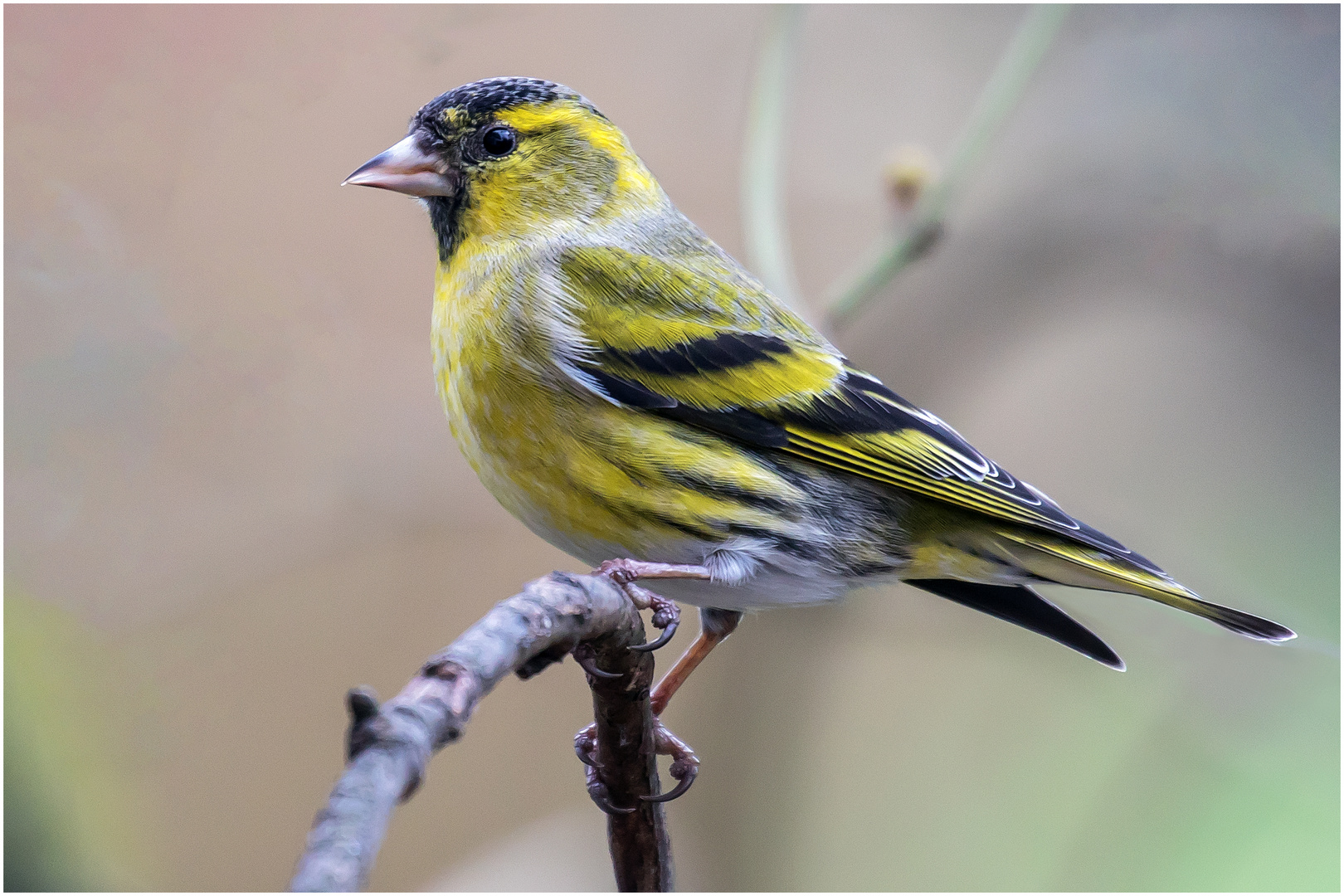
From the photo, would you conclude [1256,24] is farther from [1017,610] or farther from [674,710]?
[674,710]

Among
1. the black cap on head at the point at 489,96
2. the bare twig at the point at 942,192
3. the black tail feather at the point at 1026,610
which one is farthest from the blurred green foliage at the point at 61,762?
the bare twig at the point at 942,192

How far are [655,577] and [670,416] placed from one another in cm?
39

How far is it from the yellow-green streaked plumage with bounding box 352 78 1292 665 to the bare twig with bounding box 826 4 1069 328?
0.48 meters

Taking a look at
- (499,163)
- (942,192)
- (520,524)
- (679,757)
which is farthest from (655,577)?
(520,524)

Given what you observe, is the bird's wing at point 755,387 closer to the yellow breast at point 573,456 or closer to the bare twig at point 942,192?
the yellow breast at point 573,456

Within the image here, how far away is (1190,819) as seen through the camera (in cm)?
413

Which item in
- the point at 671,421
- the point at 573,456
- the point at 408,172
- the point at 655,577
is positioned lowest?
the point at 655,577

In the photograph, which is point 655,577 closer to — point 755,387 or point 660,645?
point 660,645

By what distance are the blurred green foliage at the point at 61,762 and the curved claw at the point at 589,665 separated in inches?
55.4

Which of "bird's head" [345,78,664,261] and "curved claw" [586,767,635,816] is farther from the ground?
"bird's head" [345,78,664,261]

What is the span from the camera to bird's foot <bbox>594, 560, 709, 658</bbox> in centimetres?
215

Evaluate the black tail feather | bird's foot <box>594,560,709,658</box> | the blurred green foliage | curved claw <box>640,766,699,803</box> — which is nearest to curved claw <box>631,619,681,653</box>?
bird's foot <box>594,560,709,658</box>

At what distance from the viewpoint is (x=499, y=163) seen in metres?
2.98

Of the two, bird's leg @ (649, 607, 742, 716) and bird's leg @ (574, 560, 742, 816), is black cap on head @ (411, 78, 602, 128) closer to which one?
bird's leg @ (574, 560, 742, 816)
